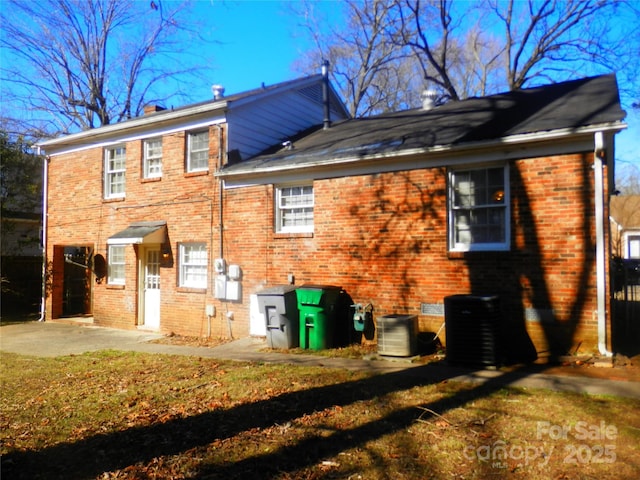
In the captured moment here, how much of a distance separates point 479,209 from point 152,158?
9.13 metres

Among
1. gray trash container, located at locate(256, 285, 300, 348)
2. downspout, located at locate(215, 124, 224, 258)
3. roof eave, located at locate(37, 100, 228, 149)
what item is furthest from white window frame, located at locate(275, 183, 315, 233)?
roof eave, located at locate(37, 100, 228, 149)

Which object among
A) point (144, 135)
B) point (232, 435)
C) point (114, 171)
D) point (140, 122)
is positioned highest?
point (140, 122)

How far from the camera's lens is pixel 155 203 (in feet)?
42.7

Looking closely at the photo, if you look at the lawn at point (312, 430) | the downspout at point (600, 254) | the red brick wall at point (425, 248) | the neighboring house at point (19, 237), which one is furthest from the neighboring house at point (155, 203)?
the downspout at point (600, 254)

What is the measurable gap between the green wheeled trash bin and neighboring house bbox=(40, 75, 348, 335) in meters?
2.55

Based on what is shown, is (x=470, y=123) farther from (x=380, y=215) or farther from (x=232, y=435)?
(x=232, y=435)

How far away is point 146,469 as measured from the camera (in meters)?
4.25

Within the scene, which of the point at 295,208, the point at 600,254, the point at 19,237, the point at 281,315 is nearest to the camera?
the point at 600,254

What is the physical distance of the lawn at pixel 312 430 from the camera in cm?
414

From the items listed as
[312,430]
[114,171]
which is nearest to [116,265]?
[114,171]

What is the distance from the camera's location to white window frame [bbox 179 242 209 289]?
12266mm

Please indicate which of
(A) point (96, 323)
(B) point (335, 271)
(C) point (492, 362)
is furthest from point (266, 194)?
(A) point (96, 323)

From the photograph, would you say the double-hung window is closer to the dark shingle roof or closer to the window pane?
the dark shingle roof

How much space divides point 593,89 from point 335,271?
664 centimetres
